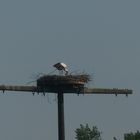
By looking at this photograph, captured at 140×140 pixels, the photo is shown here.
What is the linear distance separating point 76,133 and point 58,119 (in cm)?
5488

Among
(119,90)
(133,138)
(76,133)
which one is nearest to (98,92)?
(119,90)

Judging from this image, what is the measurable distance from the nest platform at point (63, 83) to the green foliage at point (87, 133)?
180ft

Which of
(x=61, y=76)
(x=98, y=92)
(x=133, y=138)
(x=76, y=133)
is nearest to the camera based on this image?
(x=61, y=76)

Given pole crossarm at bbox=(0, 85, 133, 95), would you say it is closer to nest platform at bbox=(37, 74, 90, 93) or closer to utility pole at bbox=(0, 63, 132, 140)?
utility pole at bbox=(0, 63, 132, 140)

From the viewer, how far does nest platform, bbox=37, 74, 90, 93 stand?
246 feet

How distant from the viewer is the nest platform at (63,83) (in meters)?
74.9

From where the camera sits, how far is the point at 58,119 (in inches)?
3049

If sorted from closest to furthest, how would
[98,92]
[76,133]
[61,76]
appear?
[61,76] < [98,92] < [76,133]

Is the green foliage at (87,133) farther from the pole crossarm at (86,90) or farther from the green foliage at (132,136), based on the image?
the pole crossarm at (86,90)

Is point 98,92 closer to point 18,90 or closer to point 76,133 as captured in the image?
point 18,90

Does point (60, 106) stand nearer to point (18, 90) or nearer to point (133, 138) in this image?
point (18, 90)

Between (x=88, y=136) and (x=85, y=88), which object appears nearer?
(x=85, y=88)

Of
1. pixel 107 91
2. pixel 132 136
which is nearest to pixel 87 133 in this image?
pixel 132 136

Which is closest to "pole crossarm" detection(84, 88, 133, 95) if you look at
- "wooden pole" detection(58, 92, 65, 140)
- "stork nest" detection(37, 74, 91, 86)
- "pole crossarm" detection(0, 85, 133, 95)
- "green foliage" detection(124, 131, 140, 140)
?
"pole crossarm" detection(0, 85, 133, 95)
